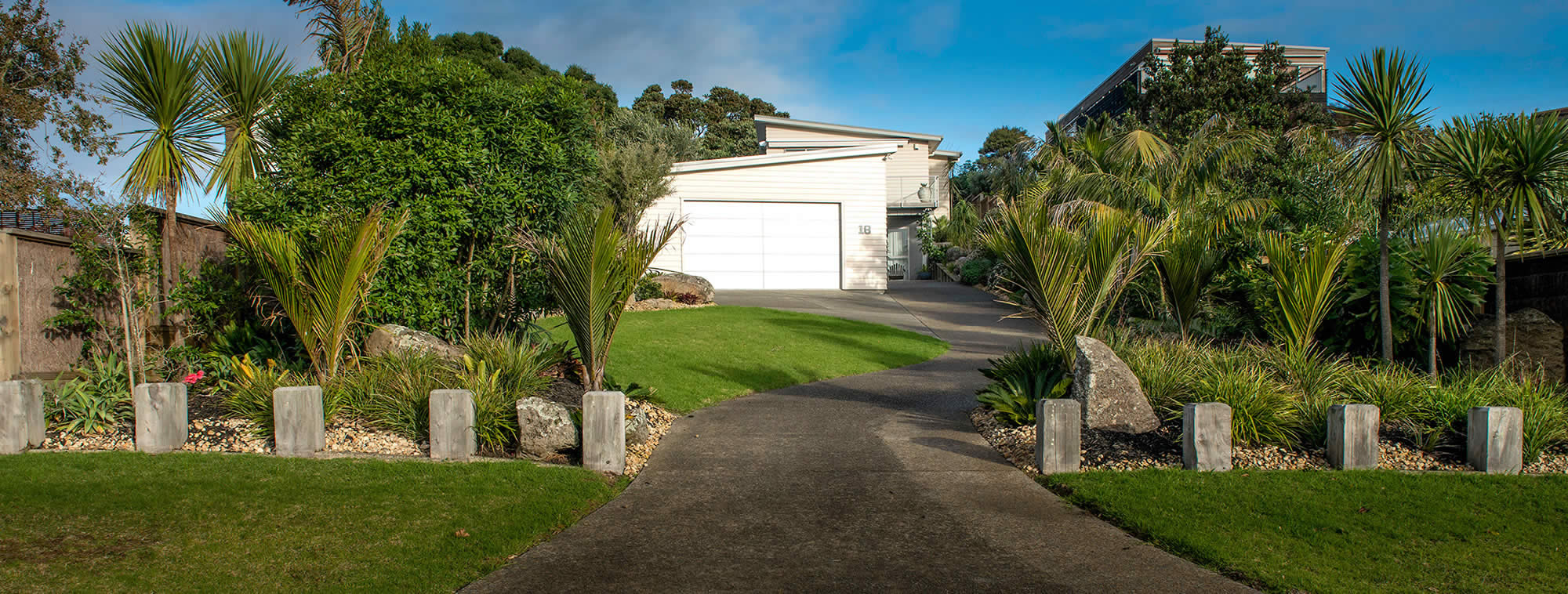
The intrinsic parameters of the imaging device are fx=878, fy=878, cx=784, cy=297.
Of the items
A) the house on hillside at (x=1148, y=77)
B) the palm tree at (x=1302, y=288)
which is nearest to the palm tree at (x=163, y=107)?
the palm tree at (x=1302, y=288)

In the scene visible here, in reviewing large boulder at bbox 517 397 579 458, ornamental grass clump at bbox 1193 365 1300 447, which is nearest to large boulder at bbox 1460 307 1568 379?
ornamental grass clump at bbox 1193 365 1300 447

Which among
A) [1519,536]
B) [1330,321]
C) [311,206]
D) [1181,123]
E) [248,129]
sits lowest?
[1519,536]

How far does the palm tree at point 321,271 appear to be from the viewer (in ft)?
24.1

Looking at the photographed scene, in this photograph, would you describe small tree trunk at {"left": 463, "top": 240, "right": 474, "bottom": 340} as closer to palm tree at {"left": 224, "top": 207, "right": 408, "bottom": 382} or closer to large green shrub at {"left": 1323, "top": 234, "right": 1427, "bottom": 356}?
palm tree at {"left": 224, "top": 207, "right": 408, "bottom": 382}

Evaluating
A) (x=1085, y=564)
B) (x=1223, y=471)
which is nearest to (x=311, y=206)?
(x=1085, y=564)

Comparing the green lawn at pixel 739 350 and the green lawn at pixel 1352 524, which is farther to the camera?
the green lawn at pixel 739 350

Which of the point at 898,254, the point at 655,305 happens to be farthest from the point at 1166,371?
the point at 898,254

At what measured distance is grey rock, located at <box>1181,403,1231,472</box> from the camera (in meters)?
6.50

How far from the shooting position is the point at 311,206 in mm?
8359

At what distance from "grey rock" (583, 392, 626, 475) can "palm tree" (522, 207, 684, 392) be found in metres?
1.19

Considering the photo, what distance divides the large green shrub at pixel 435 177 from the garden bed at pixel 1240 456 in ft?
17.4

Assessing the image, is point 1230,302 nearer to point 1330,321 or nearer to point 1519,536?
point 1330,321

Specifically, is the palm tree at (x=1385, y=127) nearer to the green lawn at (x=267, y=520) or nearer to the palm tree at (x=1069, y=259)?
the palm tree at (x=1069, y=259)

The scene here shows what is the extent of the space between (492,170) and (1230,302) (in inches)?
373
